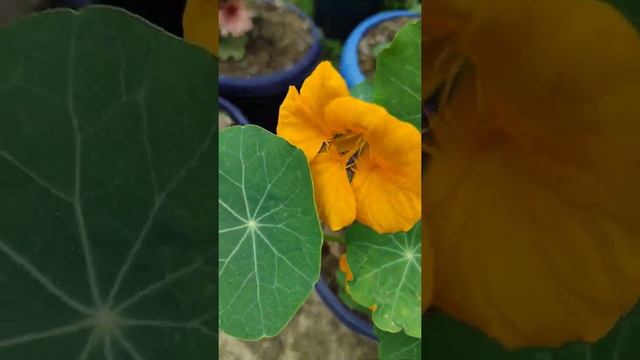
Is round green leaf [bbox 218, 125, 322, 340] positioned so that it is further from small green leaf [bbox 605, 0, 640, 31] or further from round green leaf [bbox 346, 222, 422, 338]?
small green leaf [bbox 605, 0, 640, 31]

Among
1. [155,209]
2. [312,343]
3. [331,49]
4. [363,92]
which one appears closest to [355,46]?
[331,49]

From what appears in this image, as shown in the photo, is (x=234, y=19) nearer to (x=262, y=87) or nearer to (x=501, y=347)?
(x=262, y=87)

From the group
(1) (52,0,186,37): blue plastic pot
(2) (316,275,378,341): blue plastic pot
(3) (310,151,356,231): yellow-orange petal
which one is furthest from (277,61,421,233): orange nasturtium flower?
(2) (316,275,378,341): blue plastic pot

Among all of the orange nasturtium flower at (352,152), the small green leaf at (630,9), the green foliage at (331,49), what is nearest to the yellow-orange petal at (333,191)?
the orange nasturtium flower at (352,152)

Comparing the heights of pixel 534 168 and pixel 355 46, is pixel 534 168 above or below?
above

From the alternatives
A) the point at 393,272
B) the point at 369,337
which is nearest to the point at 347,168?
the point at 393,272

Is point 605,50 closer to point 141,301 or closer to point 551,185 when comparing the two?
point 551,185
